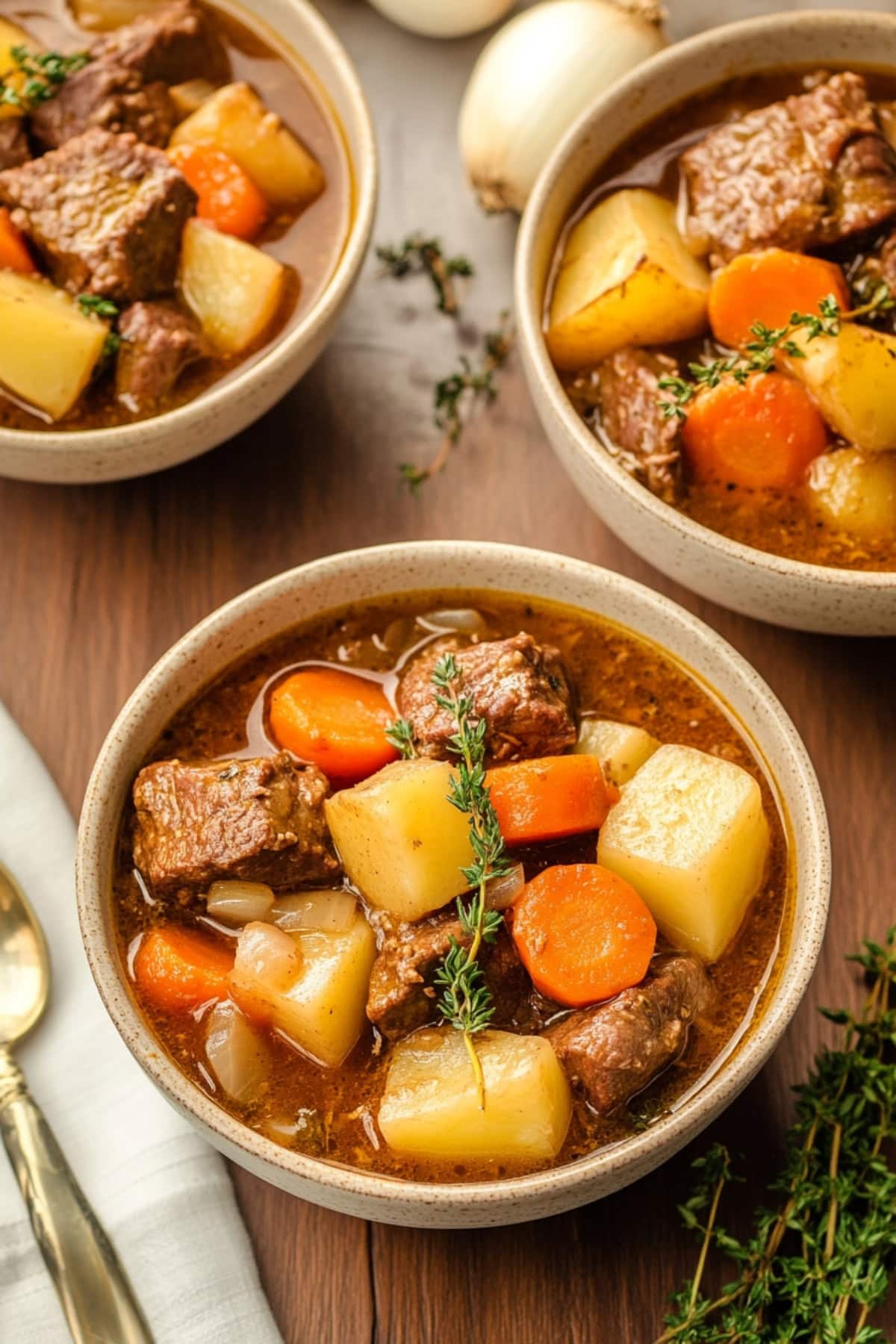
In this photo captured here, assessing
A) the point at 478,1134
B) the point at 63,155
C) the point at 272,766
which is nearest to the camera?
the point at 478,1134

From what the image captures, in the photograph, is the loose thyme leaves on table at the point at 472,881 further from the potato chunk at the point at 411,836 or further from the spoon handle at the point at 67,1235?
the spoon handle at the point at 67,1235

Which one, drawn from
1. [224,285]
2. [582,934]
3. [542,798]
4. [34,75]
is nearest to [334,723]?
[542,798]

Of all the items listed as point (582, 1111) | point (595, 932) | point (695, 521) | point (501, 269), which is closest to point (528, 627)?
point (695, 521)

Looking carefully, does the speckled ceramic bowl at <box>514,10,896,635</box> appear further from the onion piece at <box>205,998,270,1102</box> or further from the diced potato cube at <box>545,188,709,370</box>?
the onion piece at <box>205,998,270,1102</box>

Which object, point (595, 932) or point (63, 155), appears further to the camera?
point (63, 155)

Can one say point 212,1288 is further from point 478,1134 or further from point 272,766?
point 272,766

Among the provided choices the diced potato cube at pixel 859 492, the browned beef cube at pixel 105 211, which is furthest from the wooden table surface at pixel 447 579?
the browned beef cube at pixel 105 211
